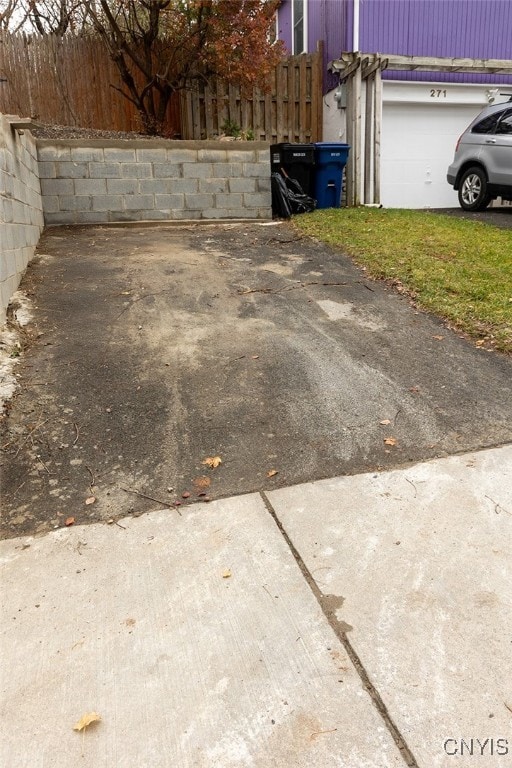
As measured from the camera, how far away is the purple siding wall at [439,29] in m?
12.0

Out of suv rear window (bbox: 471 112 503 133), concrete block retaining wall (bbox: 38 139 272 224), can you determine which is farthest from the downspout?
concrete block retaining wall (bbox: 38 139 272 224)

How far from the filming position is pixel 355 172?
11.6 meters

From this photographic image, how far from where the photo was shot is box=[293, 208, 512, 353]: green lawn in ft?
17.5

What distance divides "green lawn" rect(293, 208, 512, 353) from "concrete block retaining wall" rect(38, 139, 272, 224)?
1163 mm

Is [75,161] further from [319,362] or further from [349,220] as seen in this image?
[319,362]

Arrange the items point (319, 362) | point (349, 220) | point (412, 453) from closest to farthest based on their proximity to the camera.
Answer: point (412, 453)
point (319, 362)
point (349, 220)

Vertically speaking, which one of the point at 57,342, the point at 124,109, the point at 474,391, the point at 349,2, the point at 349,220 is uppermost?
the point at 349,2

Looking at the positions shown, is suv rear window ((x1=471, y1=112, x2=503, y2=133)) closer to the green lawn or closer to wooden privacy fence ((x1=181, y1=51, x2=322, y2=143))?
the green lawn

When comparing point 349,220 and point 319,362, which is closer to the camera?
point 319,362

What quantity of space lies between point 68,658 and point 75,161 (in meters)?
8.28

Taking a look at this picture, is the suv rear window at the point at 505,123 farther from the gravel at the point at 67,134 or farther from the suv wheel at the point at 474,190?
the gravel at the point at 67,134

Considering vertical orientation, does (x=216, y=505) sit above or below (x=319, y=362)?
below

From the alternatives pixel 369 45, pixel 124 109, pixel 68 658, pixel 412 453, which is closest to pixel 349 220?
pixel 369 45

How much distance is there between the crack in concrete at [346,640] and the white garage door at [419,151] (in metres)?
12.2
